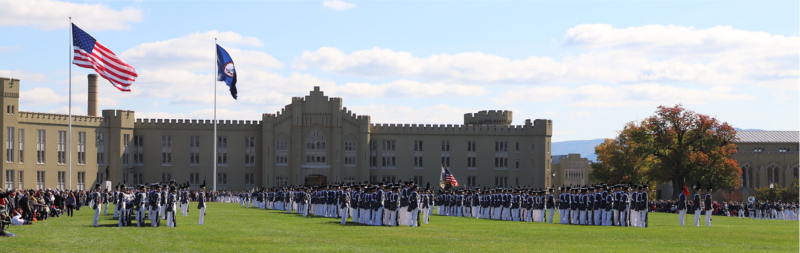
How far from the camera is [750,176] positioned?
4067 inches

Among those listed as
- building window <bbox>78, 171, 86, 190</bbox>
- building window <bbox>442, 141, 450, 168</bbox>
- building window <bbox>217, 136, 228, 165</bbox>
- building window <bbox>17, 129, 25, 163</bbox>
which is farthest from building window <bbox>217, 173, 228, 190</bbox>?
building window <bbox>442, 141, 450, 168</bbox>

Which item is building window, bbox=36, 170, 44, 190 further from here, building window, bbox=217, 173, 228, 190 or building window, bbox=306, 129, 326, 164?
building window, bbox=306, 129, 326, 164

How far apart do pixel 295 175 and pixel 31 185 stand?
2483 centimetres

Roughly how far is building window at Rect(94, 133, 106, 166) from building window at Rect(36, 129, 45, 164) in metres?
5.60

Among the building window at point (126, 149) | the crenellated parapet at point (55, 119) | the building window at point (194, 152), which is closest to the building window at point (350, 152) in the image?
the building window at point (194, 152)

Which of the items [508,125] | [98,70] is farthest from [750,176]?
[98,70]

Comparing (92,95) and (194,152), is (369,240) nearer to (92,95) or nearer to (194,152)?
(194,152)

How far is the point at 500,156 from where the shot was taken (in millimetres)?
99250

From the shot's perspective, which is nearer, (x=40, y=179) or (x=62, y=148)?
(x=40, y=179)

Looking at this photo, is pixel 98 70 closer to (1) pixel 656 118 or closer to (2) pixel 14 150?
(2) pixel 14 150

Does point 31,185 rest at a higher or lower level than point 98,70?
lower

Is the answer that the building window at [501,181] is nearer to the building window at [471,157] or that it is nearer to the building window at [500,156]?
the building window at [500,156]

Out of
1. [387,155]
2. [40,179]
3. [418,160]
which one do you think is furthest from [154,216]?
[418,160]

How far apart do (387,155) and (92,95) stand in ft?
99.5
